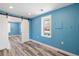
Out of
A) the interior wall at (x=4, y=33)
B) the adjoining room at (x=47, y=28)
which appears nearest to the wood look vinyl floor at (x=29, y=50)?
the adjoining room at (x=47, y=28)

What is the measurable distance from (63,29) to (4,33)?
3.82 feet

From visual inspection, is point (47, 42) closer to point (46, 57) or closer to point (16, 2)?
point (46, 57)

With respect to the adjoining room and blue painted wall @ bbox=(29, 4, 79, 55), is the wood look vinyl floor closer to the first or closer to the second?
the adjoining room

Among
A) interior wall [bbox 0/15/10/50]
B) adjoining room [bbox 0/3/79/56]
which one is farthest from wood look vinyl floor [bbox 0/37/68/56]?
interior wall [bbox 0/15/10/50]

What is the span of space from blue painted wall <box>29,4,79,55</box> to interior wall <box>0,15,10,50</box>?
50 centimetres

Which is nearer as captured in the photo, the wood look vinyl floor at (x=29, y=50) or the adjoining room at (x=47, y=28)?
the wood look vinyl floor at (x=29, y=50)

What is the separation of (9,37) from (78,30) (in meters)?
1.37

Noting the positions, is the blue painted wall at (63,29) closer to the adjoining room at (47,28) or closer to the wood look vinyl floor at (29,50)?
the adjoining room at (47,28)

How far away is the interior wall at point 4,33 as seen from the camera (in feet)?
6.38

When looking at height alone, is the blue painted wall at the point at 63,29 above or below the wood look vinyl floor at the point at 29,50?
above

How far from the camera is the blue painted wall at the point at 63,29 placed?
2.06 metres

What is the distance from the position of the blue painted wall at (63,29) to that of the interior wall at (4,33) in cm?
50

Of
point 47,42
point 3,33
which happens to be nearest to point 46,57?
point 47,42

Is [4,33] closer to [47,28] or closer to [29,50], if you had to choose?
[29,50]
